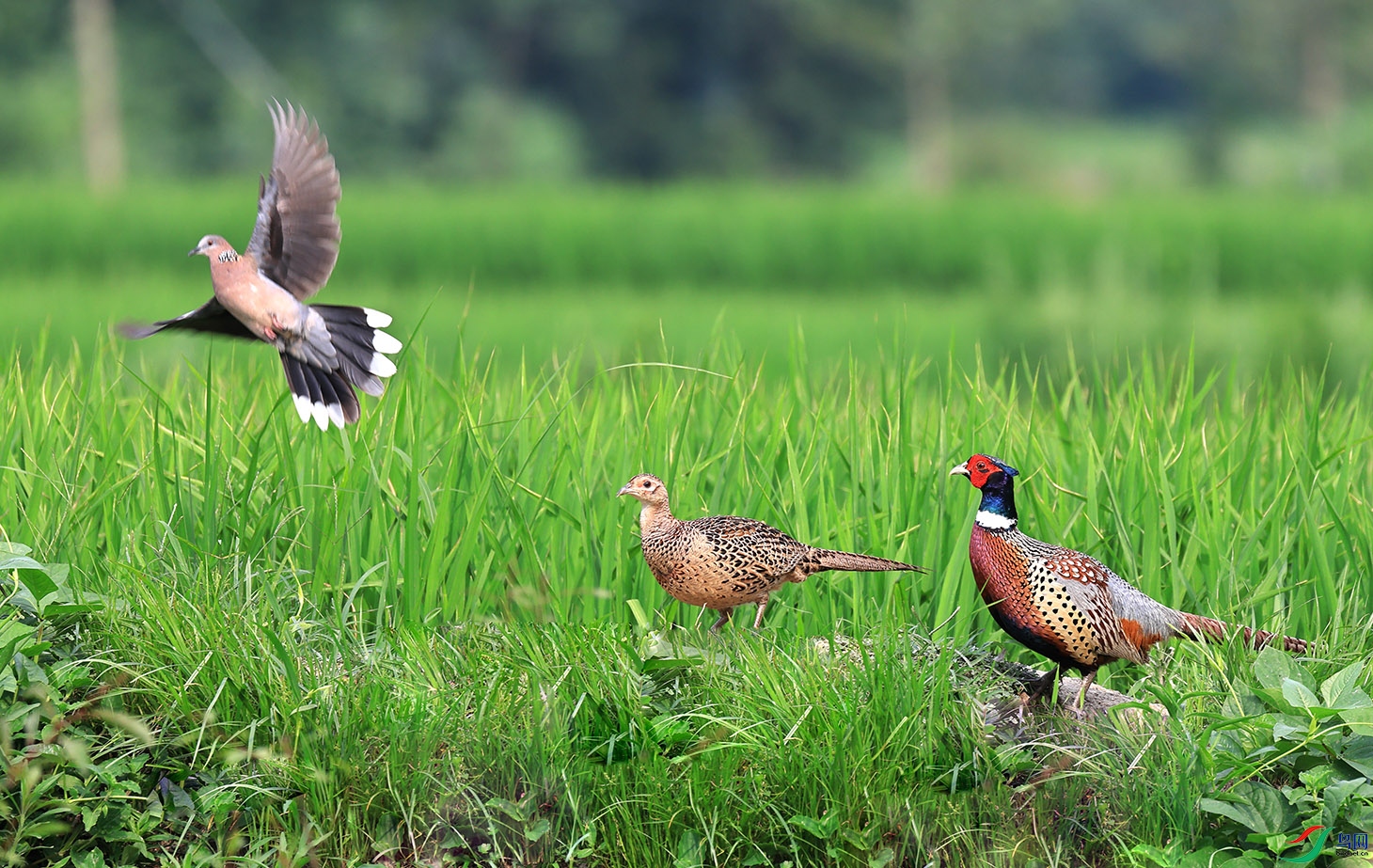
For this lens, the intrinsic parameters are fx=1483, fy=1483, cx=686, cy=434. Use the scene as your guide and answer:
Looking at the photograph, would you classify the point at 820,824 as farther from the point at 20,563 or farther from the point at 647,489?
the point at 20,563

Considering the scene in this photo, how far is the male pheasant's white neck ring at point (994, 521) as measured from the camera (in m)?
2.85

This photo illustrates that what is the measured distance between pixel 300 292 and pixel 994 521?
151cm

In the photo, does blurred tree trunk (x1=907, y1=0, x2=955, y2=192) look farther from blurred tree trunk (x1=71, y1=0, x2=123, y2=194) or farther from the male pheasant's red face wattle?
the male pheasant's red face wattle

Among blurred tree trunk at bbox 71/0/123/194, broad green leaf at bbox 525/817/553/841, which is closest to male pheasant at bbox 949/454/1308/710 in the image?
broad green leaf at bbox 525/817/553/841

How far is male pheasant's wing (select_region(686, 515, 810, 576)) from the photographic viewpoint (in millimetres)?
2918

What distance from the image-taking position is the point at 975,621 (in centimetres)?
369

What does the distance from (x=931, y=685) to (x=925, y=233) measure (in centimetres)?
1292

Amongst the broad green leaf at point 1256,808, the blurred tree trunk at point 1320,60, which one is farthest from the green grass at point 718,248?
the blurred tree trunk at point 1320,60

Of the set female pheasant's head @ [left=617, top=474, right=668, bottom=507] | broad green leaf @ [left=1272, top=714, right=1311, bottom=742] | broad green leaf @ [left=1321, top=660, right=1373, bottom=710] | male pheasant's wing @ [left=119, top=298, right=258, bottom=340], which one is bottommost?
broad green leaf @ [left=1272, top=714, right=1311, bottom=742]

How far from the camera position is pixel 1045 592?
282cm

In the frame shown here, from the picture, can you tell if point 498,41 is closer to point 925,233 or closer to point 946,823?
point 925,233

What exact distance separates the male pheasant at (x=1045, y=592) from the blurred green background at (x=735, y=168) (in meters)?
1.49

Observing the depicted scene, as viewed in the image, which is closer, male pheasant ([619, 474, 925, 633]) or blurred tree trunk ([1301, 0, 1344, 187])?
male pheasant ([619, 474, 925, 633])

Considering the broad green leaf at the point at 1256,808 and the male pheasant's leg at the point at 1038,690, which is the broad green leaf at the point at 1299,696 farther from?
the male pheasant's leg at the point at 1038,690
